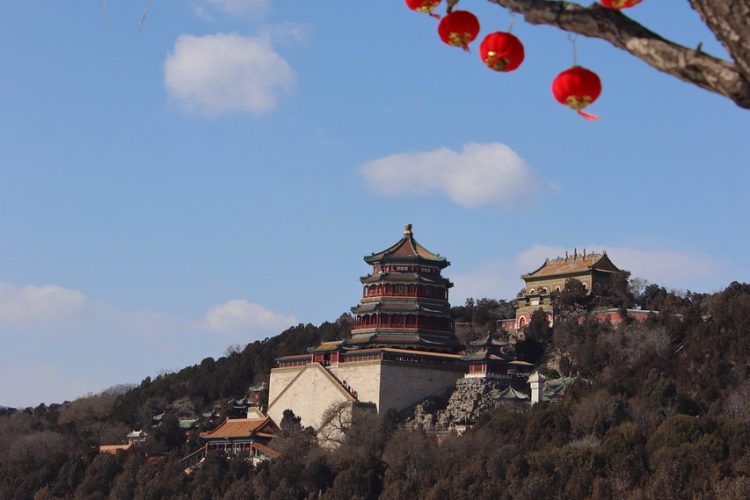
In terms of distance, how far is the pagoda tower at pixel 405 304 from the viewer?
5294 centimetres

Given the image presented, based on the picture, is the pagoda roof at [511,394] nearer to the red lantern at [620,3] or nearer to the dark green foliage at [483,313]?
the dark green foliage at [483,313]

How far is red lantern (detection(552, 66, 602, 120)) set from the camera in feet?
23.1

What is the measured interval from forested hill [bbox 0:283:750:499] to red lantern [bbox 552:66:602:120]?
27607mm

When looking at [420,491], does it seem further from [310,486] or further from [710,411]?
[710,411]

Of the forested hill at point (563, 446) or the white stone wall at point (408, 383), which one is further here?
the white stone wall at point (408, 383)

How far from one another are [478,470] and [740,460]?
338 inches

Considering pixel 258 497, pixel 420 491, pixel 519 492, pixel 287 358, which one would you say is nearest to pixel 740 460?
pixel 519 492

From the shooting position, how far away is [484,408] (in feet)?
157

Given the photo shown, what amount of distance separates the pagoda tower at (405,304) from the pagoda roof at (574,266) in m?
14.7

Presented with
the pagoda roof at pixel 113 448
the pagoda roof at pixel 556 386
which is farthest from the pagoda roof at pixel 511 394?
the pagoda roof at pixel 113 448

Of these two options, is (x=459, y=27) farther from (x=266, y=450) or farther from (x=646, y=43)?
(x=266, y=450)

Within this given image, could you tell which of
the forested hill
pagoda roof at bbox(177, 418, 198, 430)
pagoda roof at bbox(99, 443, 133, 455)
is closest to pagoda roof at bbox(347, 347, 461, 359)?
the forested hill

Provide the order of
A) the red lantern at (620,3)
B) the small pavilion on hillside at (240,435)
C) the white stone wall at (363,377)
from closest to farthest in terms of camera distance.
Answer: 1. the red lantern at (620,3)
2. the white stone wall at (363,377)
3. the small pavilion on hillside at (240,435)

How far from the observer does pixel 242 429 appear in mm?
51062
